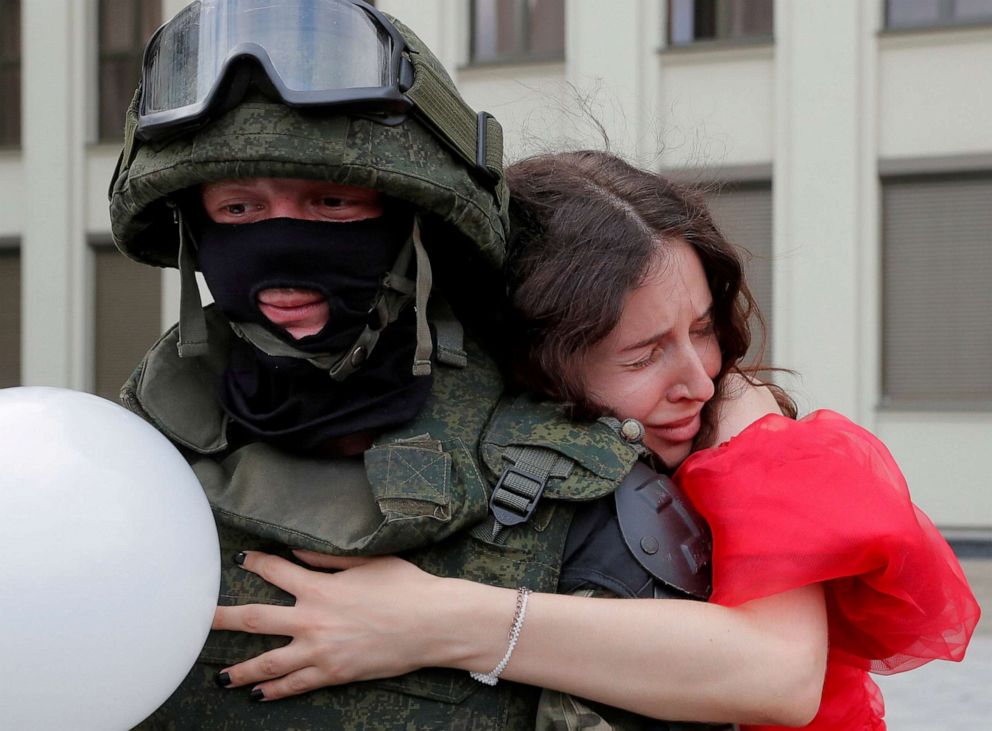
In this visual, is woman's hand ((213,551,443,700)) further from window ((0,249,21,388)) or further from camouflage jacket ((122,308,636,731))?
window ((0,249,21,388))

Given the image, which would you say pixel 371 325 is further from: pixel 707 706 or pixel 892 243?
pixel 892 243

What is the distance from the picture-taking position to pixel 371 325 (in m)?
1.67

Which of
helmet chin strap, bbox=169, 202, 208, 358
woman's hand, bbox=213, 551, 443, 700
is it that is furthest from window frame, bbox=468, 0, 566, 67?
woman's hand, bbox=213, 551, 443, 700

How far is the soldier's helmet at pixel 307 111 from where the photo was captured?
1.53 metres

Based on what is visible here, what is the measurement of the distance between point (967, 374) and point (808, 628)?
7972 millimetres

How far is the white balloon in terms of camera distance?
4.12 ft

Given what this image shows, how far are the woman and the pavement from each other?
3.15 meters

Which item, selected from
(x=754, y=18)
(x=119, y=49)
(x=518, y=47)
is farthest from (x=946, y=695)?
(x=119, y=49)

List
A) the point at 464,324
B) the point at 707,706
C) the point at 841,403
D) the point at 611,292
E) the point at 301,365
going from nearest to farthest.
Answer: the point at 707,706
the point at 301,365
the point at 611,292
the point at 464,324
the point at 841,403

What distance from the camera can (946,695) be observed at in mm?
5254

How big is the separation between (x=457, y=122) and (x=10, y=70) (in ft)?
36.9

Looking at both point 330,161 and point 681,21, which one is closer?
point 330,161

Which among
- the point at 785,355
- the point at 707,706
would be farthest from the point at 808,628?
the point at 785,355

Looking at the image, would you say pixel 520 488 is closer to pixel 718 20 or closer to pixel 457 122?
pixel 457 122
